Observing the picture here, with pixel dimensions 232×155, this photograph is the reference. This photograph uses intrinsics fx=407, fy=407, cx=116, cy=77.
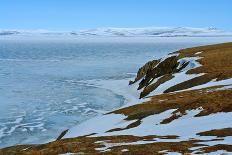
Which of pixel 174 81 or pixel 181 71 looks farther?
pixel 181 71

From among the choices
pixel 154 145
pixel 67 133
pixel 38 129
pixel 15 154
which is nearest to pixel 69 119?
pixel 38 129

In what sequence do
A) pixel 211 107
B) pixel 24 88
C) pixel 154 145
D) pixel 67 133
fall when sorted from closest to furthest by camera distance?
pixel 154 145
pixel 211 107
pixel 67 133
pixel 24 88

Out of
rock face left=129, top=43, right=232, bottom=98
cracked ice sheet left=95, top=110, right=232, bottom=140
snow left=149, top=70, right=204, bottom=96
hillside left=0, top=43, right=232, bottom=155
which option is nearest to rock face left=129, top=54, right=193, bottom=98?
rock face left=129, top=43, right=232, bottom=98

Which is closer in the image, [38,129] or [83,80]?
[38,129]

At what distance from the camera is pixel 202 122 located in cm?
2759

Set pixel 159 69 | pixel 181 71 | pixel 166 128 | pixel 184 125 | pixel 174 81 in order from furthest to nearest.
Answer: pixel 159 69 < pixel 181 71 < pixel 174 81 < pixel 166 128 < pixel 184 125

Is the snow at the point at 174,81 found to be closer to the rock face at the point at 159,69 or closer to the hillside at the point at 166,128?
the hillside at the point at 166,128

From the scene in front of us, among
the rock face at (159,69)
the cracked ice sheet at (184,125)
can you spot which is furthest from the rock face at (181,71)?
the cracked ice sheet at (184,125)

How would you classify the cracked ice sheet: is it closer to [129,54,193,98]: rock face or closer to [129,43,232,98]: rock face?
[129,43,232,98]: rock face

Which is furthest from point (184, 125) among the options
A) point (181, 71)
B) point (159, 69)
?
point (159, 69)

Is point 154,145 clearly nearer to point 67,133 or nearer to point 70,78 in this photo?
point 67,133

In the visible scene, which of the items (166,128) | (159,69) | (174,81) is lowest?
(166,128)

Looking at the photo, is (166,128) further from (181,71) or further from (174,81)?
(181,71)

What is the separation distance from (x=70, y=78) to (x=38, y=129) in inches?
1718
